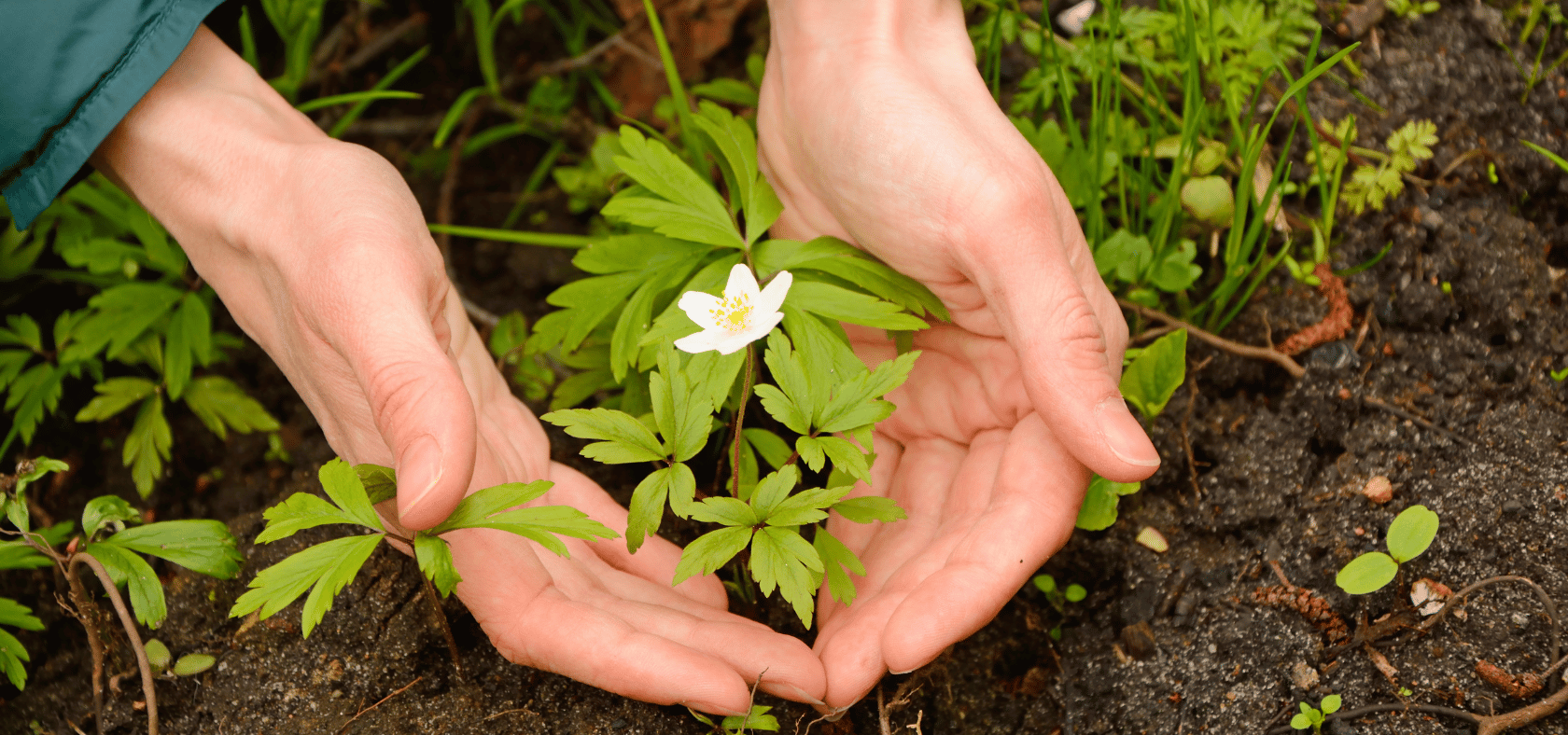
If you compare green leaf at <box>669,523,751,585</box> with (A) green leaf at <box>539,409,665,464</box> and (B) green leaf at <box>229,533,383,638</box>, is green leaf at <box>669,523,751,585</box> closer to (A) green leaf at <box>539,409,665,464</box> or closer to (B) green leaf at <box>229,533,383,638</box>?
(A) green leaf at <box>539,409,665,464</box>

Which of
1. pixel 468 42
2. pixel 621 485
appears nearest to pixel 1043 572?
pixel 621 485

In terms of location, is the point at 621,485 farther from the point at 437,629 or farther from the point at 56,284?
the point at 56,284

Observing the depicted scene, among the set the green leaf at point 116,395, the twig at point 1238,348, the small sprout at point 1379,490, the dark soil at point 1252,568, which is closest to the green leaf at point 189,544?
the dark soil at point 1252,568

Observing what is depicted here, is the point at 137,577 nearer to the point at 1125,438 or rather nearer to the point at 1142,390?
the point at 1125,438

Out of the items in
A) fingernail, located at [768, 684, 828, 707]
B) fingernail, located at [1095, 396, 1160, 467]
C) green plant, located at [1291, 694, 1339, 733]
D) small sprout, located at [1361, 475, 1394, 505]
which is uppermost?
fingernail, located at [1095, 396, 1160, 467]

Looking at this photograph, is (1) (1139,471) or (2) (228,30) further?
(2) (228,30)

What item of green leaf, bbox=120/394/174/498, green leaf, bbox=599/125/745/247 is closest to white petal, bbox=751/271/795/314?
green leaf, bbox=599/125/745/247
